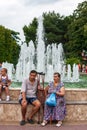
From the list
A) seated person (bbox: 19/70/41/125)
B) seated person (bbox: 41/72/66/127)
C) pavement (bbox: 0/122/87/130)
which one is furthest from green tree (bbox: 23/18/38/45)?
pavement (bbox: 0/122/87/130)

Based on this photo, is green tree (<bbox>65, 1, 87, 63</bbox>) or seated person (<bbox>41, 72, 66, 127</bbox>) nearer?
seated person (<bbox>41, 72, 66, 127</bbox>)

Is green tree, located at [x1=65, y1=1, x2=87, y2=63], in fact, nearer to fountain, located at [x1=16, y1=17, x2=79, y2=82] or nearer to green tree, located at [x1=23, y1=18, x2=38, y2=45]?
fountain, located at [x1=16, y1=17, x2=79, y2=82]

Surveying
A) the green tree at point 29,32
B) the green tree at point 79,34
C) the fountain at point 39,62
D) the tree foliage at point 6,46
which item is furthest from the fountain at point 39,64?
the green tree at point 29,32

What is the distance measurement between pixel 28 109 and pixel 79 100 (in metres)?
1.42

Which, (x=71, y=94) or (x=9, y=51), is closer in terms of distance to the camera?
(x=71, y=94)

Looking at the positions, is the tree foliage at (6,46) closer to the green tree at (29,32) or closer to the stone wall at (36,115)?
the green tree at (29,32)

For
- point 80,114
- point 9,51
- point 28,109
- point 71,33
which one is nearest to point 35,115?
point 28,109

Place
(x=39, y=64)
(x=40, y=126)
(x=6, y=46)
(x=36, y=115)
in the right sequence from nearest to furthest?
1. (x=40, y=126)
2. (x=36, y=115)
3. (x=39, y=64)
4. (x=6, y=46)

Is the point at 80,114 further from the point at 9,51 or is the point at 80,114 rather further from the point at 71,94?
the point at 9,51

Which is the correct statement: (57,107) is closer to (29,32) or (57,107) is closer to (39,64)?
(39,64)

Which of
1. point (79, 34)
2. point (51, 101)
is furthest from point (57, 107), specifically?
point (79, 34)

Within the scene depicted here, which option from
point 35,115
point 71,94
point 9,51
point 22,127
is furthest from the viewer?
point 9,51

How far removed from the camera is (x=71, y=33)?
143 ft

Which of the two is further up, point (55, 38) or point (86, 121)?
point (55, 38)
